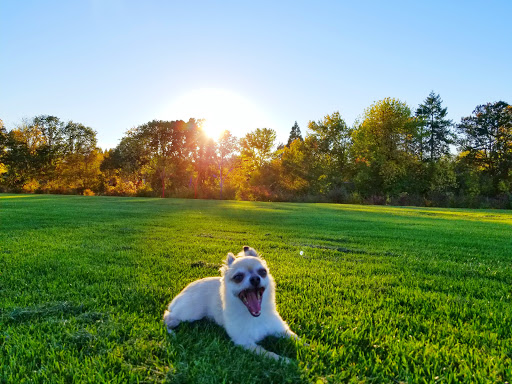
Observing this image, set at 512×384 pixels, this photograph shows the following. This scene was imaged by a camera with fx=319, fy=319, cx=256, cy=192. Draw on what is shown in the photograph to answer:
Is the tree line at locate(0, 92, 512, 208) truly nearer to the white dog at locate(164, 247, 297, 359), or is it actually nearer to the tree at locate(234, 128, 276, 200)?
the tree at locate(234, 128, 276, 200)

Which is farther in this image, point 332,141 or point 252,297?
point 332,141

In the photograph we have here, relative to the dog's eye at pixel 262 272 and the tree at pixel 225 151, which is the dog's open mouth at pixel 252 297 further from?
the tree at pixel 225 151

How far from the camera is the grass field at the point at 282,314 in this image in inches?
90.4

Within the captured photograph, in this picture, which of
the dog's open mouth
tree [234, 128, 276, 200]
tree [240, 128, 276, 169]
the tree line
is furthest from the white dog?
tree [240, 128, 276, 169]

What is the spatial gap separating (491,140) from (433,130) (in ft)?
25.6

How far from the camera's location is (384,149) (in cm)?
4347

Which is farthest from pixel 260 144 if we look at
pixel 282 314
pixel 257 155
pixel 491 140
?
pixel 282 314

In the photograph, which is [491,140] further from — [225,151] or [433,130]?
[225,151]

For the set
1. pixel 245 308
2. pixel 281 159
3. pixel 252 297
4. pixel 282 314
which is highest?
pixel 281 159

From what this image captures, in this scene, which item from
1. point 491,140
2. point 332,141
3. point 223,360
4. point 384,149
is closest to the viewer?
point 223,360

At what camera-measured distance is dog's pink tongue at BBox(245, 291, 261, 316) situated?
2.68m

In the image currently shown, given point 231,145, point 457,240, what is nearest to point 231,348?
point 457,240

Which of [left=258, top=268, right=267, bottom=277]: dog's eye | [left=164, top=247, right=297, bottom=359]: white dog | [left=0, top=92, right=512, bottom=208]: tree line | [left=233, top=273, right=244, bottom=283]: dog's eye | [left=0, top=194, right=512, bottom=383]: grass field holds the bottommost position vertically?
[left=0, top=194, right=512, bottom=383]: grass field

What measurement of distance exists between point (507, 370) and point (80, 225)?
1086 centimetres
